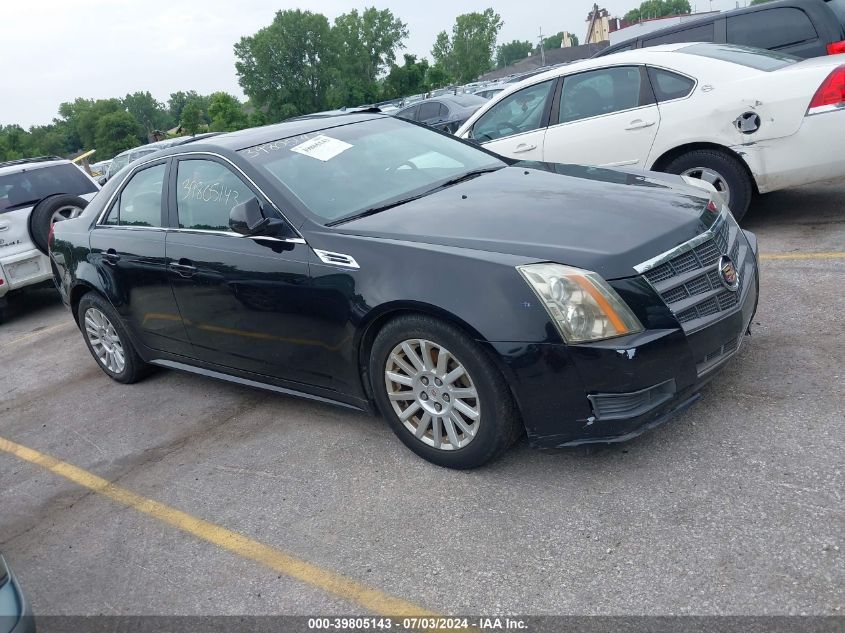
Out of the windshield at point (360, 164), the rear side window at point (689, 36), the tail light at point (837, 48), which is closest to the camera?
the windshield at point (360, 164)

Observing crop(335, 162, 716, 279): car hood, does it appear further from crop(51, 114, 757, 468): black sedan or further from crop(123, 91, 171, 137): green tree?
crop(123, 91, 171, 137): green tree

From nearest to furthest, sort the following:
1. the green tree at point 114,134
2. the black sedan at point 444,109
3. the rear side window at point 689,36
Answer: the rear side window at point 689,36
the black sedan at point 444,109
the green tree at point 114,134

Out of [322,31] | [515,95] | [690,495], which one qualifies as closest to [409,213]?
[690,495]

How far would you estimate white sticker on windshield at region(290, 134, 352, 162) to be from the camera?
443 cm

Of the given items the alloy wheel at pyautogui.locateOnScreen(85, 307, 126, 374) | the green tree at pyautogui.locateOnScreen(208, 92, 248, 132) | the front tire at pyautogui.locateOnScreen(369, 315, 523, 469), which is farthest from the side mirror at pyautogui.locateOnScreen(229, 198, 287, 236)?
the green tree at pyautogui.locateOnScreen(208, 92, 248, 132)

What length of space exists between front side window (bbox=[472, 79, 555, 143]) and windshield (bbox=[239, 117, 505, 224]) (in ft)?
8.27

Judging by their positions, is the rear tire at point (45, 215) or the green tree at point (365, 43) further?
the green tree at point (365, 43)

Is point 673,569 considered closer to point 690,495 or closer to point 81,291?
point 690,495

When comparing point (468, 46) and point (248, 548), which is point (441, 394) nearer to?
point (248, 548)

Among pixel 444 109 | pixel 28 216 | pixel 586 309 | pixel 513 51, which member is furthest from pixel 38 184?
pixel 513 51

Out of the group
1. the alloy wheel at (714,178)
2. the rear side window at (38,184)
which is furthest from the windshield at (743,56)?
the rear side window at (38,184)

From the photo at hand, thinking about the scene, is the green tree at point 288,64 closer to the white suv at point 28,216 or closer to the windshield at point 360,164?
the white suv at point 28,216

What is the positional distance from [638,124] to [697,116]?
19.6 inches

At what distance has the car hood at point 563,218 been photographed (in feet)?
10.8
